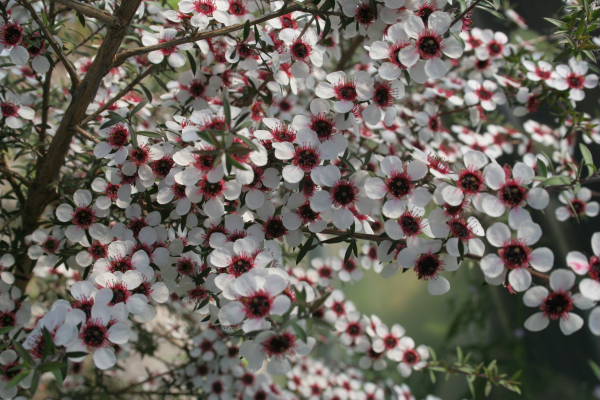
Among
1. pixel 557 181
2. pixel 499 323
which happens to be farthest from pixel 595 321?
pixel 499 323

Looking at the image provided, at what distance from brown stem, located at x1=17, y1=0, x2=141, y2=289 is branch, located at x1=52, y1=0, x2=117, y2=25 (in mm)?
14

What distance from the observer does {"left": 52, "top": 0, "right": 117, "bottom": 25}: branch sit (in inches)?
37.1

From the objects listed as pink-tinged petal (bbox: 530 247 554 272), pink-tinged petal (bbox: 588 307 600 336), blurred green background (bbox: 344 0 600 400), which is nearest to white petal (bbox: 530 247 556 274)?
pink-tinged petal (bbox: 530 247 554 272)

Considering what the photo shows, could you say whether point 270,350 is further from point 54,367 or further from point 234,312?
point 54,367

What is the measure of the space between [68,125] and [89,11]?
1.00ft

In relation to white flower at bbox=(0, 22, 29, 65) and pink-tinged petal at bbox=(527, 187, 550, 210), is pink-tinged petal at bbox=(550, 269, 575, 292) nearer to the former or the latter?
pink-tinged petal at bbox=(527, 187, 550, 210)

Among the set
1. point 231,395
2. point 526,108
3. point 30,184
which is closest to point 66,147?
point 30,184

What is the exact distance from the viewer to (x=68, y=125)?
116 cm

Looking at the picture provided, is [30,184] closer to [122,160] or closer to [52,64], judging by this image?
[52,64]

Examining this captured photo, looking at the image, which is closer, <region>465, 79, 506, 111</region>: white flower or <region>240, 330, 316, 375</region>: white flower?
<region>240, 330, 316, 375</region>: white flower

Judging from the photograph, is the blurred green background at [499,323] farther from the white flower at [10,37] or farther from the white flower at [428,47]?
the white flower at [10,37]

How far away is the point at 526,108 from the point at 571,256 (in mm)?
895

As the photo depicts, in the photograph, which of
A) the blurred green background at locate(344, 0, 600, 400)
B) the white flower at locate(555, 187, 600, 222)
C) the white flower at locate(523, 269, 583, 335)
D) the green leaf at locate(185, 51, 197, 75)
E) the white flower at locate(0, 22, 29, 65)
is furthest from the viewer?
the blurred green background at locate(344, 0, 600, 400)

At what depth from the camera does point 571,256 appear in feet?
2.80
